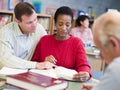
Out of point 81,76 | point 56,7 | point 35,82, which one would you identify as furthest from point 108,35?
point 56,7

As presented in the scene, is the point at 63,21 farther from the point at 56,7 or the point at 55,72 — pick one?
the point at 56,7

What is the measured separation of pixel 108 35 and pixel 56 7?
181 inches

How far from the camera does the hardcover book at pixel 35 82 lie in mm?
1239

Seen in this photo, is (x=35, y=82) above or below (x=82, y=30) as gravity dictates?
above

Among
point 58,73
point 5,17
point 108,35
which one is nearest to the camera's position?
point 108,35

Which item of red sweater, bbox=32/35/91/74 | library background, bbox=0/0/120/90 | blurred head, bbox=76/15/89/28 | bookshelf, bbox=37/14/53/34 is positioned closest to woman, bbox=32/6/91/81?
red sweater, bbox=32/35/91/74

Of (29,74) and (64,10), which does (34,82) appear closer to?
(29,74)

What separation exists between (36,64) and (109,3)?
5.73 metres

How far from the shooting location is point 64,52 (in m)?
1.93

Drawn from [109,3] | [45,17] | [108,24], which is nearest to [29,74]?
[108,24]

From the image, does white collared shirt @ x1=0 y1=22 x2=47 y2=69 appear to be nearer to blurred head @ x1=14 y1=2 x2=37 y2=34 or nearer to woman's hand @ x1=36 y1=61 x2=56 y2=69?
blurred head @ x1=14 y1=2 x2=37 y2=34

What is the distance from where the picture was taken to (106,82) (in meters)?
0.92

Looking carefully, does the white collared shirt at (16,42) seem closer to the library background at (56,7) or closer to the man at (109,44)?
the library background at (56,7)

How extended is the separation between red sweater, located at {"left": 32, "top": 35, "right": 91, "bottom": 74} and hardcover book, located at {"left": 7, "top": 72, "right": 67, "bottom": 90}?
1.66 feet
